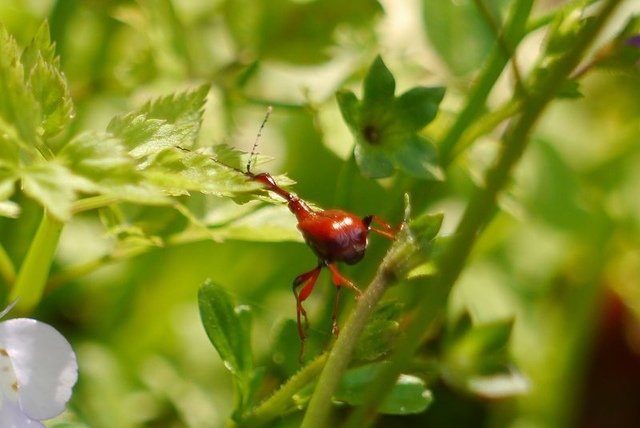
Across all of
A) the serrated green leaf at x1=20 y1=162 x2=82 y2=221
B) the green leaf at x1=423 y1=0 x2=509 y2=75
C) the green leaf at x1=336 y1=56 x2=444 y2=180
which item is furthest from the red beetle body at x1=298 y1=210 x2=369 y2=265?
the green leaf at x1=423 y1=0 x2=509 y2=75

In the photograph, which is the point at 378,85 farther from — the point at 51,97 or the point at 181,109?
the point at 51,97

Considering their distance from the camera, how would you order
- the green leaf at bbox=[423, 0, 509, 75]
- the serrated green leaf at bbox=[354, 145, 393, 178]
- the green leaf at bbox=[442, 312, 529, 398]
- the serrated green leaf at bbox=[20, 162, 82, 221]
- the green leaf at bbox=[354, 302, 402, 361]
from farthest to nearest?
the green leaf at bbox=[423, 0, 509, 75]
the green leaf at bbox=[442, 312, 529, 398]
the serrated green leaf at bbox=[354, 145, 393, 178]
the green leaf at bbox=[354, 302, 402, 361]
the serrated green leaf at bbox=[20, 162, 82, 221]

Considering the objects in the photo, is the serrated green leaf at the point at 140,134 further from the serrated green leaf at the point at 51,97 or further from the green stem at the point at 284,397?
the green stem at the point at 284,397

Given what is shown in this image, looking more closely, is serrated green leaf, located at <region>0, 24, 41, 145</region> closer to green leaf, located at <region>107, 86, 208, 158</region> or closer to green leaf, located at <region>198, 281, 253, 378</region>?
green leaf, located at <region>107, 86, 208, 158</region>

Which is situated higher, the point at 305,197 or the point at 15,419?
the point at 15,419

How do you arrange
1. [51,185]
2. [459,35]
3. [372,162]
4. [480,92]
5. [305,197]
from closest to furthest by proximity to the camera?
[51,185]
[372,162]
[480,92]
[459,35]
[305,197]

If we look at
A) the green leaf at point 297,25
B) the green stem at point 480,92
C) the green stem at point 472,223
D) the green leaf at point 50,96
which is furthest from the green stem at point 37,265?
the green leaf at point 297,25

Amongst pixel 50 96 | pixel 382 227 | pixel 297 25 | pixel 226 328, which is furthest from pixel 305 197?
pixel 50 96
